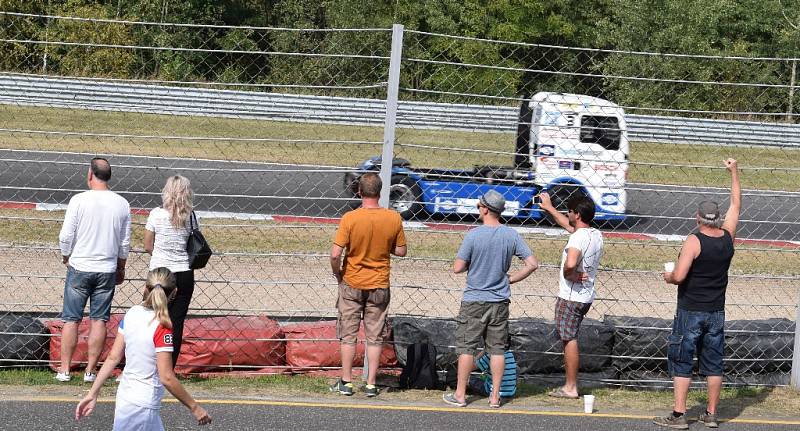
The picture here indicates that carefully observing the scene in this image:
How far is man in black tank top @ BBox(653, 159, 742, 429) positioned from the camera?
7.05 meters

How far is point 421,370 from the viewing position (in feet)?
26.0

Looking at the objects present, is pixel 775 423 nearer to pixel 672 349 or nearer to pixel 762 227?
pixel 672 349

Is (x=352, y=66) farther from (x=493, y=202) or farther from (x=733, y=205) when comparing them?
(x=733, y=205)

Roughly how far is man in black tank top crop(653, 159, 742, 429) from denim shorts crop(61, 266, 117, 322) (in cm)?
394

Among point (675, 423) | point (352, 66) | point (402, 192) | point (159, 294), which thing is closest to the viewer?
point (159, 294)

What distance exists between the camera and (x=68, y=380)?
24.7 feet

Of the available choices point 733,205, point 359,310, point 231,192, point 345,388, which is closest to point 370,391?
point 345,388

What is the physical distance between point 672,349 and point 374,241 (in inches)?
87.0

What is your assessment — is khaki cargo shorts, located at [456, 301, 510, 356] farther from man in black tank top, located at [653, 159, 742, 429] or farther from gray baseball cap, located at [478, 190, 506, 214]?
man in black tank top, located at [653, 159, 742, 429]

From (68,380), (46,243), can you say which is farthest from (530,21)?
(68,380)

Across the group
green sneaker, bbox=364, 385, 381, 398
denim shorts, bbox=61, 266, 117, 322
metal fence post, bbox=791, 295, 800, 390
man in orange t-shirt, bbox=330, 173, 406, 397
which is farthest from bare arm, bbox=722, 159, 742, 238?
denim shorts, bbox=61, 266, 117, 322

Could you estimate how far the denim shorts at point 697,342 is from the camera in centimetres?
716

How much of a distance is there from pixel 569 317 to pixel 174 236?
2.90 m

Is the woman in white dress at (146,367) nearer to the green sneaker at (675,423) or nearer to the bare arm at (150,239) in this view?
the bare arm at (150,239)
